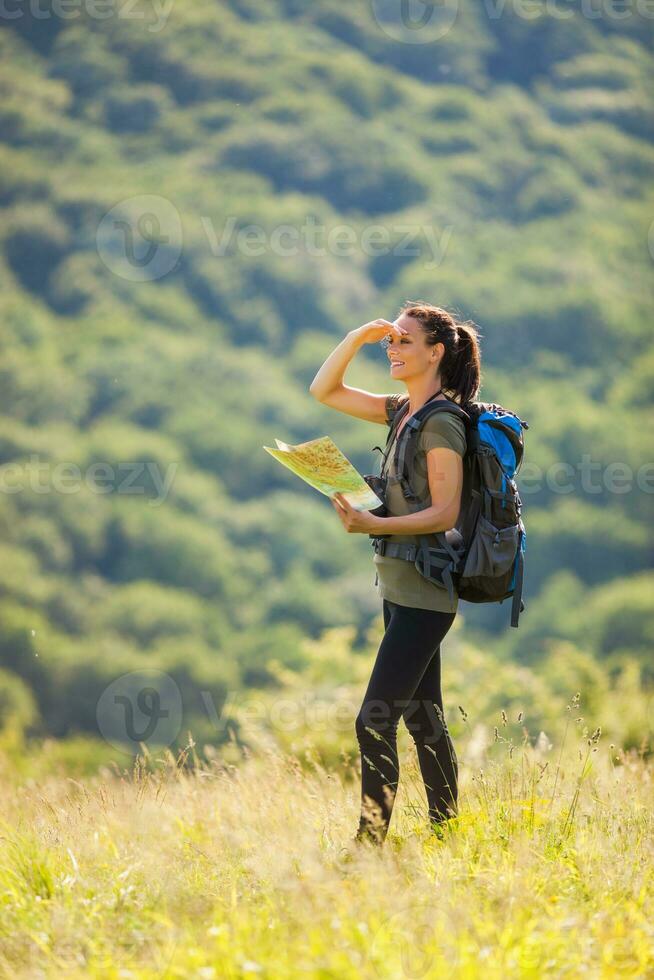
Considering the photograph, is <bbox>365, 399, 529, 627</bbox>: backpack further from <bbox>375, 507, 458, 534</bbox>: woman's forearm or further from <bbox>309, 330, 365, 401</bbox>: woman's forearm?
<bbox>309, 330, 365, 401</bbox>: woman's forearm

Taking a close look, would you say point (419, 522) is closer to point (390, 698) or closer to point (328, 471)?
point (328, 471)

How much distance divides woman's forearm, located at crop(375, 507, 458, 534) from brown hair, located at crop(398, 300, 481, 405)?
21.0 inches

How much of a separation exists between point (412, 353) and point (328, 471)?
1.90 ft

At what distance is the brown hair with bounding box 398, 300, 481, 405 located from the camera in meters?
4.09

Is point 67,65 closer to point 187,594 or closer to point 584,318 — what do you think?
point 584,318

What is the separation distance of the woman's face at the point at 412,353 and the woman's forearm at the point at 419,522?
1.86 feet

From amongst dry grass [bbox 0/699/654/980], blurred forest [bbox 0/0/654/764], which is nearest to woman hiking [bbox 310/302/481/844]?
dry grass [bbox 0/699/654/980]

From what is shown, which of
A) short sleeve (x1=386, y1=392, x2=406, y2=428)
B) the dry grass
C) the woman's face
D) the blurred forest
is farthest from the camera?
the blurred forest

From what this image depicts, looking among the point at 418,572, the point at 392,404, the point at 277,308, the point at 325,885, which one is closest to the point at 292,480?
the point at 277,308

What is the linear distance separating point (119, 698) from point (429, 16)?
13264 centimetres

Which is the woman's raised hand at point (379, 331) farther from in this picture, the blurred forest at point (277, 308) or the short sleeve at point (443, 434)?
the blurred forest at point (277, 308)

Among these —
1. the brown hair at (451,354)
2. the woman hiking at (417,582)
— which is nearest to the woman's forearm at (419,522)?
the woman hiking at (417,582)

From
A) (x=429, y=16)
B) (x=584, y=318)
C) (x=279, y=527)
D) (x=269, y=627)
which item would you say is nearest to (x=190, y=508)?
(x=279, y=527)

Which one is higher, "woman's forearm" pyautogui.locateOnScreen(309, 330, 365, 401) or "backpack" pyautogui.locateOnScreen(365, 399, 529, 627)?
"woman's forearm" pyautogui.locateOnScreen(309, 330, 365, 401)
